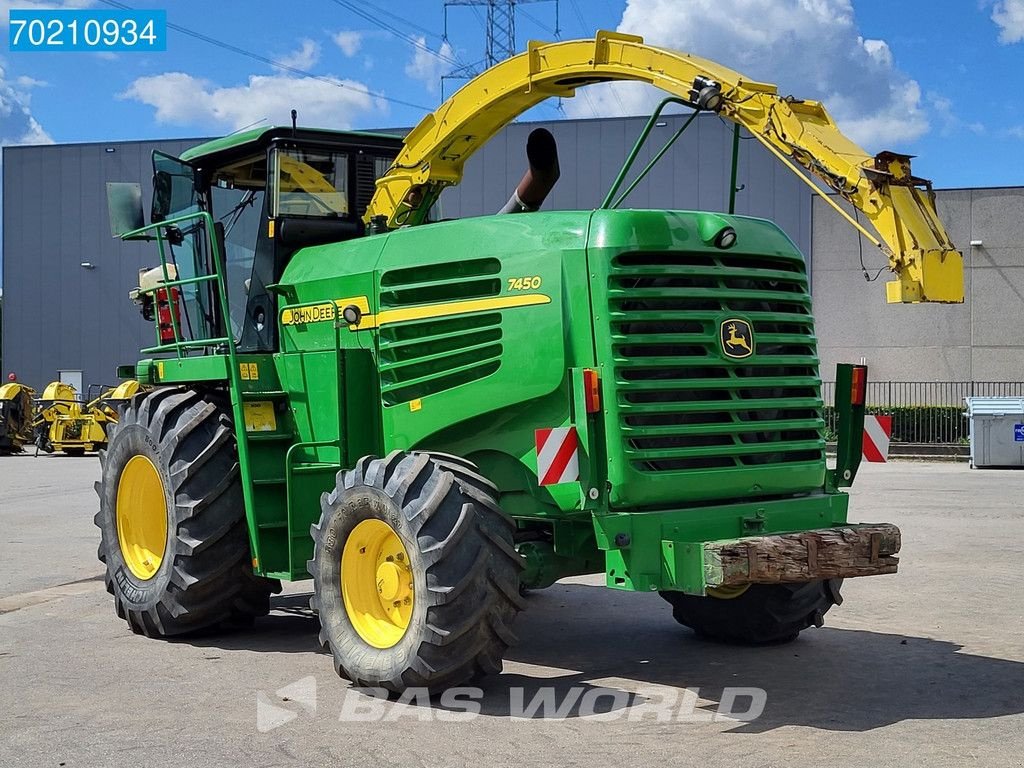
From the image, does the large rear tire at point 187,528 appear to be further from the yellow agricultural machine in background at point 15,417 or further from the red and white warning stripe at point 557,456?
the yellow agricultural machine in background at point 15,417

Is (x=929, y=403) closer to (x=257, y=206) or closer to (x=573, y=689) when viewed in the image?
(x=257, y=206)

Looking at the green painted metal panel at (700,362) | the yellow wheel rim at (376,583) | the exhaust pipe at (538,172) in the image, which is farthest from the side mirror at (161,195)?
the green painted metal panel at (700,362)

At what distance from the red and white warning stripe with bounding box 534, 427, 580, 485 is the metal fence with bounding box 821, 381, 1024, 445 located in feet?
76.3

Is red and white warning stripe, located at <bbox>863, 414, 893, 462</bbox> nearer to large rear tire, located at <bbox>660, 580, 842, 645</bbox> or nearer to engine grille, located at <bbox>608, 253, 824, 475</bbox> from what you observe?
engine grille, located at <bbox>608, 253, 824, 475</bbox>

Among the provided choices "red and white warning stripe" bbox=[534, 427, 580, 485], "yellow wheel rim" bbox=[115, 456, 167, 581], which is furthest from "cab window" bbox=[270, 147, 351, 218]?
"red and white warning stripe" bbox=[534, 427, 580, 485]

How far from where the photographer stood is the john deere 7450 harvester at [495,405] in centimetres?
624

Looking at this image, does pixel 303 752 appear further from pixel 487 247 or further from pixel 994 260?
pixel 994 260

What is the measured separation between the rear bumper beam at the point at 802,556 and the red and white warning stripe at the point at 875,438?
33.9 inches

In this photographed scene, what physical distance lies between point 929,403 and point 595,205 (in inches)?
393

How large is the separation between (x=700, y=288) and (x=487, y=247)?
117 centimetres

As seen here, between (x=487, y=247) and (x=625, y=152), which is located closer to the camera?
(x=487, y=247)

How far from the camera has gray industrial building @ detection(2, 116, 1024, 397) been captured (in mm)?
31703

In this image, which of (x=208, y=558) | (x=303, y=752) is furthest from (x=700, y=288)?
(x=208, y=558)

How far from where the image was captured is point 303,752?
5480 millimetres
